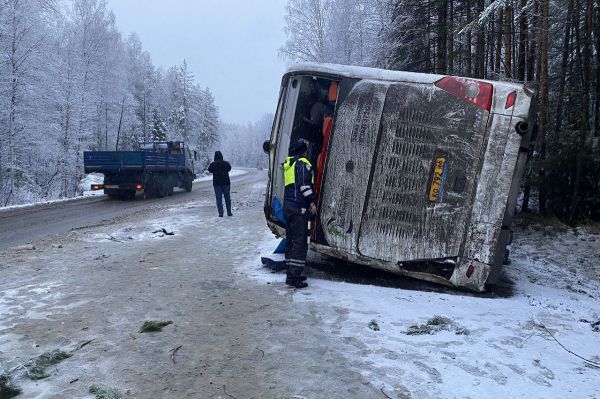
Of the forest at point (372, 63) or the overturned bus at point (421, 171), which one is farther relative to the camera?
the forest at point (372, 63)

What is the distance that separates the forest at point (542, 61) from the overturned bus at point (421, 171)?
1.76 m

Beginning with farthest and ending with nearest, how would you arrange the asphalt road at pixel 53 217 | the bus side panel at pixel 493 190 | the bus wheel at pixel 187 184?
the bus wheel at pixel 187 184 < the asphalt road at pixel 53 217 < the bus side panel at pixel 493 190

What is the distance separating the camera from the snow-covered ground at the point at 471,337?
115 inches

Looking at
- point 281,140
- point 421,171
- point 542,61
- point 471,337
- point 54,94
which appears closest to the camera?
point 471,337

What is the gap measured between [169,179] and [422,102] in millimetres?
15972

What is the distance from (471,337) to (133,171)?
15.6 meters

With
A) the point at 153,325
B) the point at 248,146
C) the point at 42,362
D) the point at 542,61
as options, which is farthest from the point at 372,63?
the point at 248,146

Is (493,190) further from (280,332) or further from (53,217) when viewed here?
(53,217)

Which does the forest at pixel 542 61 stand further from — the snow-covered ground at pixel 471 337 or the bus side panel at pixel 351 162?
the snow-covered ground at pixel 471 337

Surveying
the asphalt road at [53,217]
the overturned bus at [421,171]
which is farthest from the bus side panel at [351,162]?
the asphalt road at [53,217]

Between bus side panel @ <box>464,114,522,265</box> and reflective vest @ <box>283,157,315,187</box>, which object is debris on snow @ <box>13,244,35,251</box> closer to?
reflective vest @ <box>283,157,315,187</box>

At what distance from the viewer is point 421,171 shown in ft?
16.5

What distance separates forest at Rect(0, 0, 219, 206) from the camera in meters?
19.5

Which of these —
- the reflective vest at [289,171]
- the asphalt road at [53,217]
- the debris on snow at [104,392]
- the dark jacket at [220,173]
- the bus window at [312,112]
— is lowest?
the asphalt road at [53,217]
